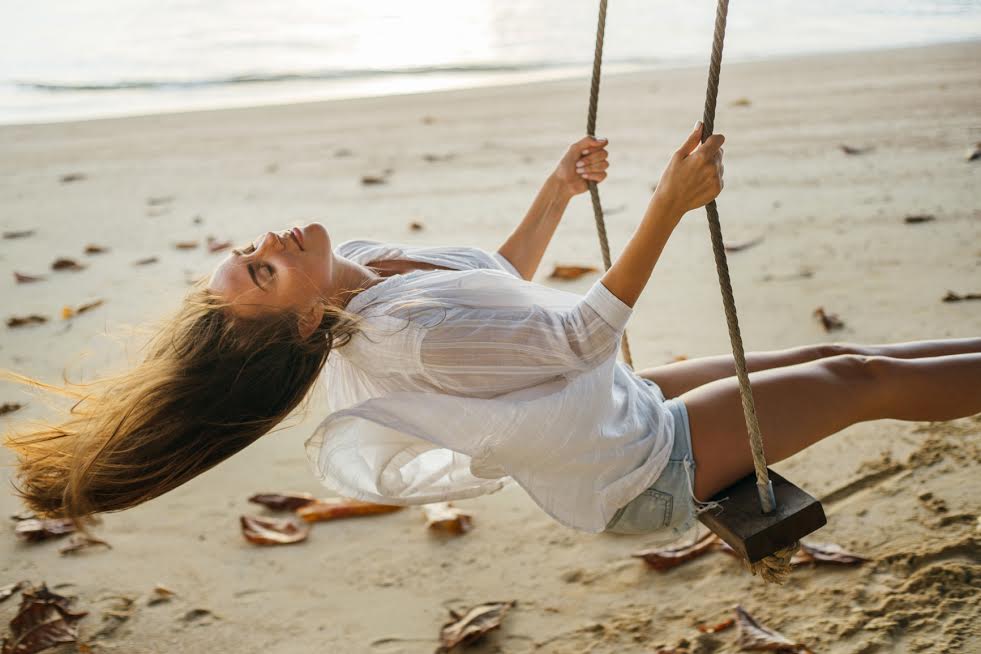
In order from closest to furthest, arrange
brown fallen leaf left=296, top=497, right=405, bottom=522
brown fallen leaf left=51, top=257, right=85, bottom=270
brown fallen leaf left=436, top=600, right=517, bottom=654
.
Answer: brown fallen leaf left=436, top=600, right=517, bottom=654 < brown fallen leaf left=296, top=497, right=405, bottom=522 < brown fallen leaf left=51, top=257, right=85, bottom=270

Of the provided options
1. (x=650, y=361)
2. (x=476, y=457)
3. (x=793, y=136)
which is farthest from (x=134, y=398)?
(x=793, y=136)

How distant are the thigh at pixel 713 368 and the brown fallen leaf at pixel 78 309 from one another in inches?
101

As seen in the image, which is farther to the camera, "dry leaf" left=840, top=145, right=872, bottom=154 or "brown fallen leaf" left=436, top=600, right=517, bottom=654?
"dry leaf" left=840, top=145, right=872, bottom=154

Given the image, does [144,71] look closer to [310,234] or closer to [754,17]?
[754,17]

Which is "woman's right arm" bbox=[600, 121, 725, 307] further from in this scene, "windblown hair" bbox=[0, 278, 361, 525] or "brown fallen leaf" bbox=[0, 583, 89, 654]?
"brown fallen leaf" bbox=[0, 583, 89, 654]

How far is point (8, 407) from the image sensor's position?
2.94 meters

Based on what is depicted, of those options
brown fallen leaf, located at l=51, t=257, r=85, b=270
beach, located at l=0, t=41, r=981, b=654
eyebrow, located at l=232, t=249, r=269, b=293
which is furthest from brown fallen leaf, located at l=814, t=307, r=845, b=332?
brown fallen leaf, located at l=51, t=257, r=85, b=270

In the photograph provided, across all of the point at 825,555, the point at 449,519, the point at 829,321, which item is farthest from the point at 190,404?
the point at 829,321

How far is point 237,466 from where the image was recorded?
103 inches

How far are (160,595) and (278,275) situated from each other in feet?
3.09

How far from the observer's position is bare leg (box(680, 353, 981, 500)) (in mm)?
1626

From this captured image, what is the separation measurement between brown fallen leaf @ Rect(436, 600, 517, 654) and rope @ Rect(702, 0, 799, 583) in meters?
0.61

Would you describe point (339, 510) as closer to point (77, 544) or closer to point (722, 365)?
point (77, 544)

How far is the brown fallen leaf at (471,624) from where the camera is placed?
6.12ft
